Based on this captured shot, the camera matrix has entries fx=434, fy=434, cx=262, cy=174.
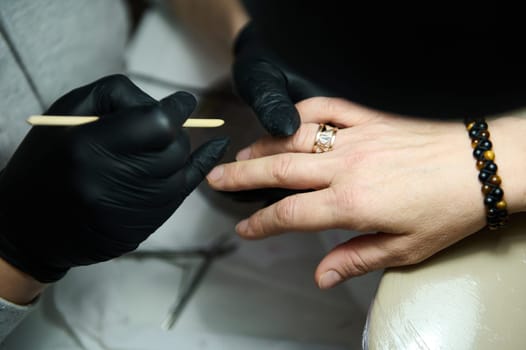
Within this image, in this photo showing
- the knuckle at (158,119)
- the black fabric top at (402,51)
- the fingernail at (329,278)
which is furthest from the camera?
the fingernail at (329,278)

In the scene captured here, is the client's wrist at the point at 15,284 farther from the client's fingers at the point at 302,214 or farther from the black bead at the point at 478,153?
the black bead at the point at 478,153

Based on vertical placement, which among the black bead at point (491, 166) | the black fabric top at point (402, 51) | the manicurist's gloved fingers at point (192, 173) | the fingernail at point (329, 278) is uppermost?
the black fabric top at point (402, 51)

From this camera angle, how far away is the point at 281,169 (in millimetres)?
643

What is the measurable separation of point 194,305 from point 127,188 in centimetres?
42

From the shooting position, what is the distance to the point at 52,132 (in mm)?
567

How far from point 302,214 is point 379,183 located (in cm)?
11

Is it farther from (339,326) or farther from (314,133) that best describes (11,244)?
(339,326)

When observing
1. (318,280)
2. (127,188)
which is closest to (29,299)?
(127,188)

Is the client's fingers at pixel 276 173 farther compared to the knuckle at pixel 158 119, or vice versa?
the client's fingers at pixel 276 173

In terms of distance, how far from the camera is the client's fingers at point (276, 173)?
633 millimetres

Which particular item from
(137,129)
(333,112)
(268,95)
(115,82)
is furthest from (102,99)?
(333,112)

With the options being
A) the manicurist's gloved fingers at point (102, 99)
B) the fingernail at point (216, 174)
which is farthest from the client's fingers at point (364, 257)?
the manicurist's gloved fingers at point (102, 99)

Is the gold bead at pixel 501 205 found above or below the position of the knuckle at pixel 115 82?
below

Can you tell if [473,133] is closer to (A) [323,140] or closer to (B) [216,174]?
(A) [323,140]
